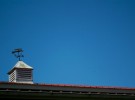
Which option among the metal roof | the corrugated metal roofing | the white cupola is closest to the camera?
the metal roof

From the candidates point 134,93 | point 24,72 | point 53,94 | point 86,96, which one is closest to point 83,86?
point 86,96

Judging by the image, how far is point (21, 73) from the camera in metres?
30.0

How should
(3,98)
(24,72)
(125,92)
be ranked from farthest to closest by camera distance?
(24,72)
(125,92)
(3,98)

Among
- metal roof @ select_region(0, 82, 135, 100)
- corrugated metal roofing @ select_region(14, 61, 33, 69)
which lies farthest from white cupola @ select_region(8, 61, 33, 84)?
metal roof @ select_region(0, 82, 135, 100)

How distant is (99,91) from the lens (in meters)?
19.8

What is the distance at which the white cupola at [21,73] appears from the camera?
2977cm

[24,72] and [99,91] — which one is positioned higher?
[24,72]

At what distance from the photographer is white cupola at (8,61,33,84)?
29770 mm

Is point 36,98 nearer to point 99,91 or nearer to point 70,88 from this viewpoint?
point 70,88

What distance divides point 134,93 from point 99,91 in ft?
8.02

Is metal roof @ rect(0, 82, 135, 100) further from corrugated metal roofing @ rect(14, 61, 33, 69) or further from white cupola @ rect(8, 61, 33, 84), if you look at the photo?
corrugated metal roofing @ rect(14, 61, 33, 69)

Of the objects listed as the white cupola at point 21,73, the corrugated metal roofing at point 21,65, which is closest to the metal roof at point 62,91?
the white cupola at point 21,73

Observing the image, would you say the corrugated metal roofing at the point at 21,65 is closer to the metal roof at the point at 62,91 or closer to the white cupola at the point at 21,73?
the white cupola at the point at 21,73

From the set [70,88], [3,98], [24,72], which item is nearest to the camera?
[3,98]
